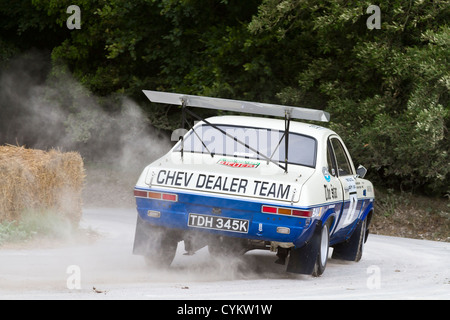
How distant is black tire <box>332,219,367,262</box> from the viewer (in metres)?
12.0

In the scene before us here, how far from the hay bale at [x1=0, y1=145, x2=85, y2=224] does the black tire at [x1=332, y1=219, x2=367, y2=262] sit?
12.1 ft

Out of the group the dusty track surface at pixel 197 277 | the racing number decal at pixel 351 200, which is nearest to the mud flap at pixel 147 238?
the dusty track surface at pixel 197 277

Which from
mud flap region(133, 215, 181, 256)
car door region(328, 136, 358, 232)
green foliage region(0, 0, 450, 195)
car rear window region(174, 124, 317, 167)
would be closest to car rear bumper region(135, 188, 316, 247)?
mud flap region(133, 215, 181, 256)

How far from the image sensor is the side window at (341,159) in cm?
1085

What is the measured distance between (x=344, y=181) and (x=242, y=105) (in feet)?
5.80

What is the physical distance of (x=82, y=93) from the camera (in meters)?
25.0

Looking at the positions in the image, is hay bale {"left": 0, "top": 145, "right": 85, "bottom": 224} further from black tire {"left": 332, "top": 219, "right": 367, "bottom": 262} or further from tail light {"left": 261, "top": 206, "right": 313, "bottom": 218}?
tail light {"left": 261, "top": 206, "right": 313, "bottom": 218}

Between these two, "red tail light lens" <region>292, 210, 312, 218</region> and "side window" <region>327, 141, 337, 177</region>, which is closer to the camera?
"red tail light lens" <region>292, 210, 312, 218</region>

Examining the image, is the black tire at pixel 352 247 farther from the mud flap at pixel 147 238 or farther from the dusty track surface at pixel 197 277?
the mud flap at pixel 147 238

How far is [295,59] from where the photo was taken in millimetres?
22328

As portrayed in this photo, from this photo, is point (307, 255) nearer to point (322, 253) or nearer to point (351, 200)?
point (322, 253)

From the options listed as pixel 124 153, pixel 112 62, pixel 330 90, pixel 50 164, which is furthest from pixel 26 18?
pixel 50 164

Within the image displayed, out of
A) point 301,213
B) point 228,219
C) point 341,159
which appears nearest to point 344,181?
point 341,159
